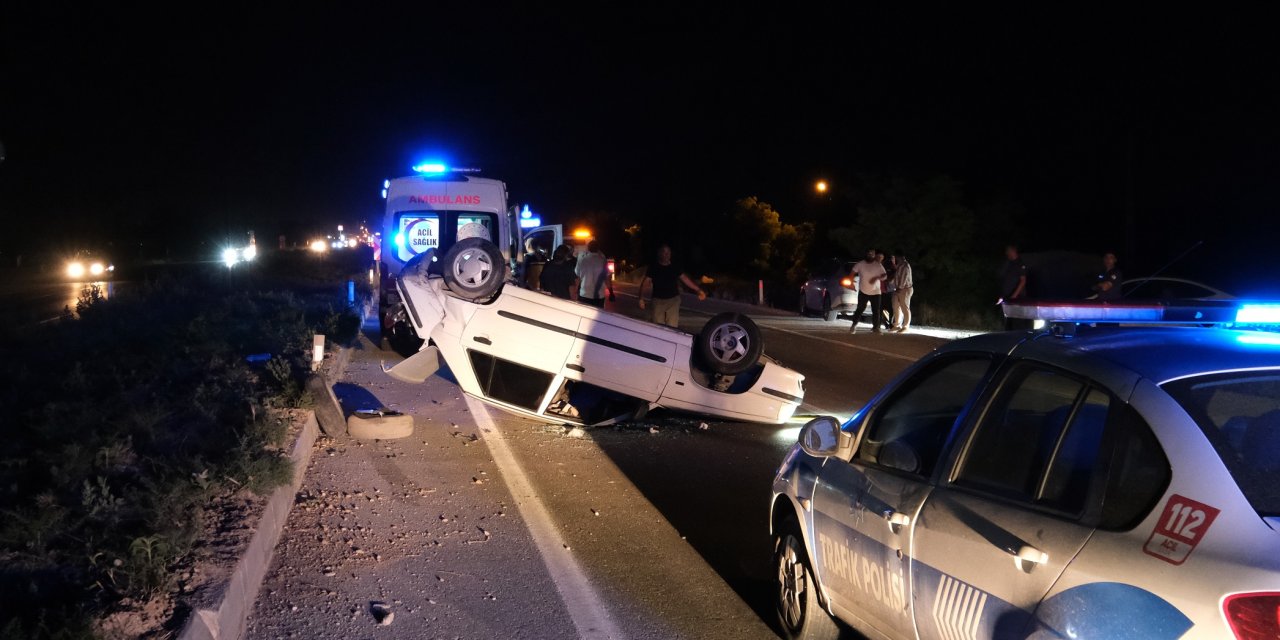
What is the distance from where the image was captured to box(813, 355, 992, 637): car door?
12.0ft

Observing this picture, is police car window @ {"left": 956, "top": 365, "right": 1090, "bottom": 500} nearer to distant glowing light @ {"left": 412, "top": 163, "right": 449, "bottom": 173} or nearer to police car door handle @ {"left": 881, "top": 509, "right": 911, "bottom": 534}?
police car door handle @ {"left": 881, "top": 509, "right": 911, "bottom": 534}

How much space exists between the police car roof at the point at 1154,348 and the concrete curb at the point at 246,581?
11.1 feet

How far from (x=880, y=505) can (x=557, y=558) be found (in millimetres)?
2753

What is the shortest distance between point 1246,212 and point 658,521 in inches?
1048

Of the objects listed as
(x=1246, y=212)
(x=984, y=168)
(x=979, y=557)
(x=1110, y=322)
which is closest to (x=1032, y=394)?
(x=1110, y=322)

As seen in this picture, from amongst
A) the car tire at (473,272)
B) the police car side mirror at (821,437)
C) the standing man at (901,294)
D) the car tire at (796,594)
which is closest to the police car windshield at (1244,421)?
the police car side mirror at (821,437)

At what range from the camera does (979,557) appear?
125 inches

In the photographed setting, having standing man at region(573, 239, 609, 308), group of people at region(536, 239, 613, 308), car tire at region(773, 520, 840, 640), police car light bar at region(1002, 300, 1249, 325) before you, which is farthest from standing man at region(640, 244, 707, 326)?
police car light bar at region(1002, 300, 1249, 325)

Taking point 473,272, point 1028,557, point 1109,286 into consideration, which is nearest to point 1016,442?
point 1028,557

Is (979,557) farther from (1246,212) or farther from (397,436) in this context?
(1246,212)

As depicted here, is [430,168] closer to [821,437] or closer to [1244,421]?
[821,437]

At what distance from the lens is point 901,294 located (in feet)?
65.8

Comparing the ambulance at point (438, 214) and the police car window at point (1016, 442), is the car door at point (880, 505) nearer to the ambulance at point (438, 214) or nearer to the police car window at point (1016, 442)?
the police car window at point (1016, 442)

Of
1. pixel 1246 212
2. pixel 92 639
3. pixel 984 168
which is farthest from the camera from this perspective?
pixel 984 168
